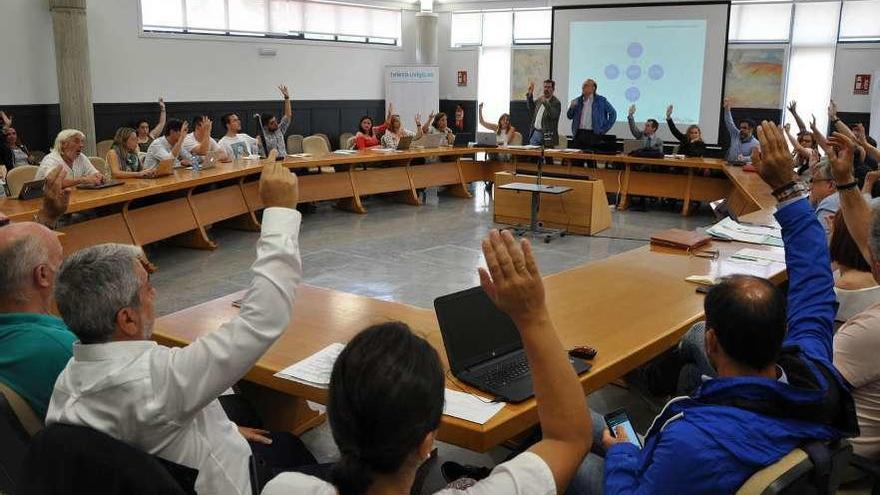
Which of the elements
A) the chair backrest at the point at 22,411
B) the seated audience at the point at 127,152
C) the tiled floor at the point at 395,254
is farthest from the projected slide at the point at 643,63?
Result: the chair backrest at the point at 22,411

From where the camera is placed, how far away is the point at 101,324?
58.7 inches

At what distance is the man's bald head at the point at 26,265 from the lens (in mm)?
1920

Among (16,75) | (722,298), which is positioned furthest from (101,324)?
(16,75)

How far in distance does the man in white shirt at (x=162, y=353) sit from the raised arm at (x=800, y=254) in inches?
49.3

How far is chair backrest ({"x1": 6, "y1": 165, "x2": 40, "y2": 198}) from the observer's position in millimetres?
5635

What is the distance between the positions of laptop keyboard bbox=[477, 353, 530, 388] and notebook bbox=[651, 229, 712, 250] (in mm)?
2007

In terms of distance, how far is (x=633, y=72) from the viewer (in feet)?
35.2

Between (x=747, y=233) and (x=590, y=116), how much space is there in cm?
576

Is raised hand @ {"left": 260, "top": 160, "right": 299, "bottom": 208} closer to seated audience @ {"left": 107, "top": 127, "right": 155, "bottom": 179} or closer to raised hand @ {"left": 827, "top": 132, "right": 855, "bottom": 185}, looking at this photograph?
raised hand @ {"left": 827, "top": 132, "right": 855, "bottom": 185}

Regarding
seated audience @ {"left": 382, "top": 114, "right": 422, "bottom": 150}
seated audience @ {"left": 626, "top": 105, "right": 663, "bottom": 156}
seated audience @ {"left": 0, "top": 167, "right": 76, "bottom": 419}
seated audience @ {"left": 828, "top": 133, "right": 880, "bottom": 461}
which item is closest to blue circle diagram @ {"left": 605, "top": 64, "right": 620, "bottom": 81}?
seated audience @ {"left": 626, "top": 105, "right": 663, "bottom": 156}

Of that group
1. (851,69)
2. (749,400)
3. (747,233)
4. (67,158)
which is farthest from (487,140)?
(749,400)

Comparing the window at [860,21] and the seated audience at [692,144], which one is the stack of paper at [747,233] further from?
the window at [860,21]

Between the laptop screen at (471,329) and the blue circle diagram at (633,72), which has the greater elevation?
the blue circle diagram at (633,72)

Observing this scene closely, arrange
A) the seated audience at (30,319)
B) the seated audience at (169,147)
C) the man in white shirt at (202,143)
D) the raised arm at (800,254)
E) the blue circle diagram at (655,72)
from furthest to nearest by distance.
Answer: the blue circle diagram at (655,72)
the man in white shirt at (202,143)
the seated audience at (169,147)
the raised arm at (800,254)
the seated audience at (30,319)
